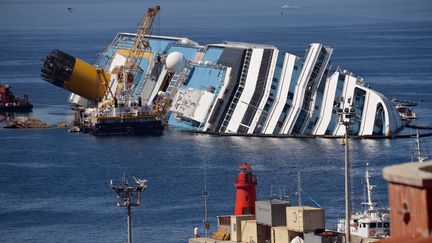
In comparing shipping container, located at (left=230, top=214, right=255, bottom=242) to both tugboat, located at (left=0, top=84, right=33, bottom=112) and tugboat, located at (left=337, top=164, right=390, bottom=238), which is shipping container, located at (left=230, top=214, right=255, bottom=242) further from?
tugboat, located at (left=0, top=84, right=33, bottom=112)

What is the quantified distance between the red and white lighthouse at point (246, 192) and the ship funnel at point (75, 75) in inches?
2406

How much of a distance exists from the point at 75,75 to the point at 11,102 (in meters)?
13.5

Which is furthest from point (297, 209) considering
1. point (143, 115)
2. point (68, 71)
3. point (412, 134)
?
point (68, 71)

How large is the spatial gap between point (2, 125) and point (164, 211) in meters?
47.0

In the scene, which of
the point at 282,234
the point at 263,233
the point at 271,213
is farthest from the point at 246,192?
the point at 282,234

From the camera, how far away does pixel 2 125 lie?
102 metres

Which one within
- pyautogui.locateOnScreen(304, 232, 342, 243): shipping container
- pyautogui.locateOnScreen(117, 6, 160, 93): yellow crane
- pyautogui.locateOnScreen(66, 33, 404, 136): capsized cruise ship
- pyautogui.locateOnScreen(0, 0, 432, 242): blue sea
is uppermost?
pyautogui.locateOnScreen(117, 6, 160, 93): yellow crane

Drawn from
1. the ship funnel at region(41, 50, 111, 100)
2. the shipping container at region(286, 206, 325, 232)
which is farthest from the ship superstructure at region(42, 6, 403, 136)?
the shipping container at region(286, 206, 325, 232)

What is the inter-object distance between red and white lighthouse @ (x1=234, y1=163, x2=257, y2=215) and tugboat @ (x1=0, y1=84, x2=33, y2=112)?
7197 cm

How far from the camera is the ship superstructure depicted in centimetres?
8425

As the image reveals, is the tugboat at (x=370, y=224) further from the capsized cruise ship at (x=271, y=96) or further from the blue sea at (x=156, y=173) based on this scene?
the capsized cruise ship at (x=271, y=96)

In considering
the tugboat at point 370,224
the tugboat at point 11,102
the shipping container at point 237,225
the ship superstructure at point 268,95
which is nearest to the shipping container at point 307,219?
the shipping container at point 237,225

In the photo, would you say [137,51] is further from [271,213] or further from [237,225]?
[271,213]

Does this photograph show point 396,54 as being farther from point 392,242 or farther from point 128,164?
point 392,242
